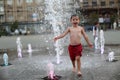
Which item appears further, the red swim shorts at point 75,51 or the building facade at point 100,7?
the building facade at point 100,7

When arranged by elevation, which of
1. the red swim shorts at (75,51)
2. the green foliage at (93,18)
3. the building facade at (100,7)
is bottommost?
the green foliage at (93,18)

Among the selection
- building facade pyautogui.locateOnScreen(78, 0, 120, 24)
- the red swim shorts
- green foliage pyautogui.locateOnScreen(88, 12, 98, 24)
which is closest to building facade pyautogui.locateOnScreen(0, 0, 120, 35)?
building facade pyautogui.locateOnScreen(78, 0, 120, 24)

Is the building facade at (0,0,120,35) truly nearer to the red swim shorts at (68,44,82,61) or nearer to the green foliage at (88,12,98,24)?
the green foliage at (88,12,98,24)

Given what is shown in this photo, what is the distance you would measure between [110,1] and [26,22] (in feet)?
71.6

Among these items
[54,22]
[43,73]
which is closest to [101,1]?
[54,22]

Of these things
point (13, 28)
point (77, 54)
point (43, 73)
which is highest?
point (77, 54)

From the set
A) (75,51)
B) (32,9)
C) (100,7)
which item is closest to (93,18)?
(100,7)

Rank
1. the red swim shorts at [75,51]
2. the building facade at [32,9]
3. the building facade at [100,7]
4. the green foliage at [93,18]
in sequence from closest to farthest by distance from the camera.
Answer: the red swim shorts at [75,51]
the green foliage at [93,18]
the building facade at [32,9]
the building facade at [100,7]

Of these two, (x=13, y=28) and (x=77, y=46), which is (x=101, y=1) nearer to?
(x=13, y=28)

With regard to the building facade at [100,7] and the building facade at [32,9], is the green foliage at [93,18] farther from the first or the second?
the building facade at [100,7]

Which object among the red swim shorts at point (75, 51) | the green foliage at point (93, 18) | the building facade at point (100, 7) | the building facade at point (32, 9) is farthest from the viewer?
the building facade at point (100, 7)

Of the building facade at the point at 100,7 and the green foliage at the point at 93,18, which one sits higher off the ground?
the building facade at the point at 100,7

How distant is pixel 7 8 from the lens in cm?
9562

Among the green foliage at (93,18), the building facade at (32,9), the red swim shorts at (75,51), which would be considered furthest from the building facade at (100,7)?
the red swim shorts at (75,51)
